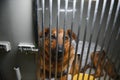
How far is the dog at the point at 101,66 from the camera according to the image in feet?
4.20

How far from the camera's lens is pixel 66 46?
1210 millimetres

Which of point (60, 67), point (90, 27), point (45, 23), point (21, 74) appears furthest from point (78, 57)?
point (21, 74)

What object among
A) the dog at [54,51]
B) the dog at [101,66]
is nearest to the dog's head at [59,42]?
the dog at [54,51]

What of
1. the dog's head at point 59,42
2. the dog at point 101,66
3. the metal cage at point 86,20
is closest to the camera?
the metal cage at point 86,20

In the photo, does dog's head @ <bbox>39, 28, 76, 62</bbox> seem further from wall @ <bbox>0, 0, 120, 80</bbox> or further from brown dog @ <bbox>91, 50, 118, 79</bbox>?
brown dog @ <bbox>91, 50, 118, 79</bbox>

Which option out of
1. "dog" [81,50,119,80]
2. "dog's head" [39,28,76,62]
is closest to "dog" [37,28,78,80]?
"dog's head" [39,28,76,62]

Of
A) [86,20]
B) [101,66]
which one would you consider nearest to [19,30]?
[86,20]

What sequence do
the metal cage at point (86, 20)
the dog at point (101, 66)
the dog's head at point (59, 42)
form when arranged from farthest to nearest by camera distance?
1. the dog at point (101, 66)
2. the dog's head at point (59, 42)
3. the metal cage at point (86, 20)

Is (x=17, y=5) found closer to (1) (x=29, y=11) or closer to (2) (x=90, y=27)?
(1) (x=29, y=11)

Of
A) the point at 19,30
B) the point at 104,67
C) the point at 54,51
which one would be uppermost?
the point at 19,30

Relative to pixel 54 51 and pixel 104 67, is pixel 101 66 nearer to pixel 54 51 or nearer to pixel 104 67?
pixel 104 67

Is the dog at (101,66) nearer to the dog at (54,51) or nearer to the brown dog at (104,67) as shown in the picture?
the brown dog at (104,67)

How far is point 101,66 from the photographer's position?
1293 mm

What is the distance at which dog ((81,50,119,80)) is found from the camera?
4.20 ft
